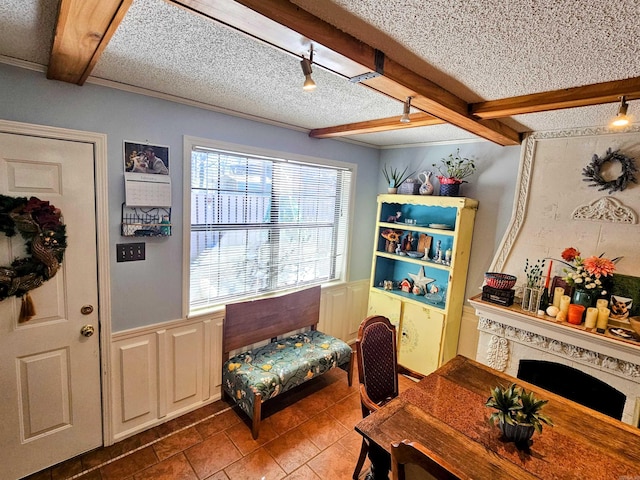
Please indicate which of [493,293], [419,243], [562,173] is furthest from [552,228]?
[419,243]

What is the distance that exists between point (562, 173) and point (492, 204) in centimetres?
57

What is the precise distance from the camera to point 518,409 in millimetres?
1385

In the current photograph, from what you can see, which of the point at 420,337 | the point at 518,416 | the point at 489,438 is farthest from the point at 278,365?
the point at 518,416

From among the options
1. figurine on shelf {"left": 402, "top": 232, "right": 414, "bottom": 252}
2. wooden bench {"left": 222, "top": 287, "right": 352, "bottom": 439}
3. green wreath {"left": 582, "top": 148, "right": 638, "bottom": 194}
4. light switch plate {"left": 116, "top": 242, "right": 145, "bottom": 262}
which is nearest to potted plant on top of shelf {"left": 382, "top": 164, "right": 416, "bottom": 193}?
figurine on shelf {"left": 402, "top": 232, "right": 414, "bottom": 252}

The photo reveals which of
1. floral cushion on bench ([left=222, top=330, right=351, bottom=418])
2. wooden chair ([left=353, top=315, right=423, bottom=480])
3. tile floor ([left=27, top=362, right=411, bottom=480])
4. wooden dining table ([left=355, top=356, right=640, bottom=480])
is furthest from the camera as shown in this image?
floral cushion on bench ([left=222, top=330, right=351, bottom=418])

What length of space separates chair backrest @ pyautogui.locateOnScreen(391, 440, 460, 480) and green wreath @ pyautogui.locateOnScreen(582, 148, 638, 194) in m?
2.30

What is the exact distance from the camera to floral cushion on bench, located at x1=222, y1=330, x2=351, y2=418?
237 centimetres

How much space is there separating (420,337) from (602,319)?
1.42 metres

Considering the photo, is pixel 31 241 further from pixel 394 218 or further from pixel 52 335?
pixel 394 218

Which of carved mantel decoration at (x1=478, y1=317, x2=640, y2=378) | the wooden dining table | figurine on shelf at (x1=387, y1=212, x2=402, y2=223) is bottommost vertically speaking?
the wooden dining table

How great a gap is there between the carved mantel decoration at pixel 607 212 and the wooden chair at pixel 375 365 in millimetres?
1675

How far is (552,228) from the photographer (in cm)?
251

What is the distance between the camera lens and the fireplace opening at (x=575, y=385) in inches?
85.1

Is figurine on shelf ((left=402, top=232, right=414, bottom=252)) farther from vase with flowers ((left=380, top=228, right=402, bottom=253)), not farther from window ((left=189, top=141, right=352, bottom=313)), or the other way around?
window ((left=189, top=141, right=352, bottom=313))
